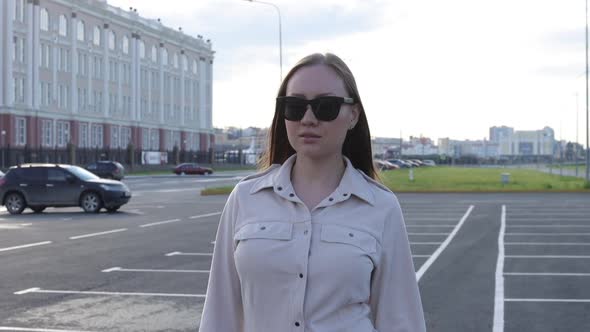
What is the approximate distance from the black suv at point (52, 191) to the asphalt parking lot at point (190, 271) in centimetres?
216

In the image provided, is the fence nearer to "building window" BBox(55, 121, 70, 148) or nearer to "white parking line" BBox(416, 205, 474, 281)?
"building window" BBox(55, 121, 70, 148)

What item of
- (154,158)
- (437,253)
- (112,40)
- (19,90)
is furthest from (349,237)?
(154,158)

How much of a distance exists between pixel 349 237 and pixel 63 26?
75.6m

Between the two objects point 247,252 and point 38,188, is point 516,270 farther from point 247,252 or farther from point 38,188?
point 38,188

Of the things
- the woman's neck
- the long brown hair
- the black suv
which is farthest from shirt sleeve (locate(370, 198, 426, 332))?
the black suv

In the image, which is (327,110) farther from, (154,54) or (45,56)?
(154,54)

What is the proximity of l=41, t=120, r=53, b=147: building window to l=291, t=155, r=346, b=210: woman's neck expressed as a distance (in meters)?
71.3

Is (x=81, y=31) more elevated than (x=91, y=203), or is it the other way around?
(x=81, y=31)

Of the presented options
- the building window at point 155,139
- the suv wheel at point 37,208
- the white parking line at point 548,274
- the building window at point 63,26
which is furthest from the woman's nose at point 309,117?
the building window at point 155,139

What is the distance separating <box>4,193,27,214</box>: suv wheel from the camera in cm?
2689

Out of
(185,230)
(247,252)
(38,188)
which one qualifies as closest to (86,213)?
(38,188)

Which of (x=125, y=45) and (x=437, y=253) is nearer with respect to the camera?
(x=437, y=253)

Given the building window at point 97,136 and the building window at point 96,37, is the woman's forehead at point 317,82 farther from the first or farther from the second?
the building window at point 96,37

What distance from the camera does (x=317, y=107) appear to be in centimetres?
293
